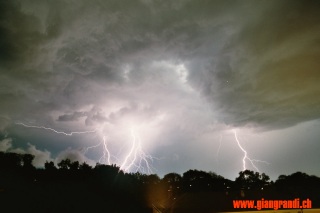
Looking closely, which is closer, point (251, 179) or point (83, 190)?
point (83, 190)

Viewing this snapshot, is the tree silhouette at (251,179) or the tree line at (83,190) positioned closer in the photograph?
the tree line at (83,190)

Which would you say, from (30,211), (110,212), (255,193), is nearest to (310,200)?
(255,193)

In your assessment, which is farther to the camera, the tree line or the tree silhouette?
the tree silhouette

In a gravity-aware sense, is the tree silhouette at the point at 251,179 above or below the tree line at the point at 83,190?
above

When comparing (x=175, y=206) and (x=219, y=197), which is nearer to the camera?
(x=175, y=206)

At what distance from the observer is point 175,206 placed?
163 ft

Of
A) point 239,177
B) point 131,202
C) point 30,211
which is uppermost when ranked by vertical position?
point 239,177

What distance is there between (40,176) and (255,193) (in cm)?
4679

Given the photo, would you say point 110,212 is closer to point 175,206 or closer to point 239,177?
point 175,206

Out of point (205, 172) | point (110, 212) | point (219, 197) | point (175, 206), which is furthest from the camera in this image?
point (205, 172)

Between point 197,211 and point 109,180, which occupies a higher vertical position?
point 109,180

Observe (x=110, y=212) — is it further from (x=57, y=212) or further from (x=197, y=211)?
(x=197, y=211)

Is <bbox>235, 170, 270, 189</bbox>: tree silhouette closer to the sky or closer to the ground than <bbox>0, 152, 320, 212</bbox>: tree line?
closer to the sky

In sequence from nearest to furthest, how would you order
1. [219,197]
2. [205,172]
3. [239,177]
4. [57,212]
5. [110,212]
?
1. [57,212]
2. [110,212]
3. [219,197]
4. [239,177]
5. [205,172]
